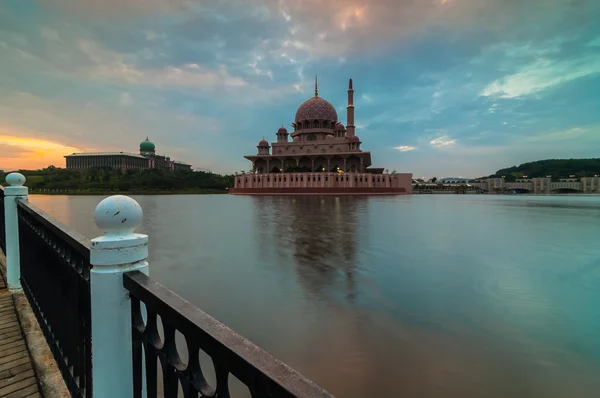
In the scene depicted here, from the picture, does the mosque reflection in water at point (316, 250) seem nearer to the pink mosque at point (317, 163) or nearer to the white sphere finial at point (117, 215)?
the white sphere finial at point (117, 215)

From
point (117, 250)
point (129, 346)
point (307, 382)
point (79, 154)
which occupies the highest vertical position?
point (79, 154)

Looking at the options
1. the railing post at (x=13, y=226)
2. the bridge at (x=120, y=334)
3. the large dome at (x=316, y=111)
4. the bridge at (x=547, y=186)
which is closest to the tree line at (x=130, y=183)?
the large dome at (x=316, y=111)

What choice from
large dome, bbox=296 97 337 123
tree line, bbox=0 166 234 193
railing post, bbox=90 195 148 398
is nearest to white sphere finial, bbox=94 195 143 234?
railing post, bbox=90 195 148 398

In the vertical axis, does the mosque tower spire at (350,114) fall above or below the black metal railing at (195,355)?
above

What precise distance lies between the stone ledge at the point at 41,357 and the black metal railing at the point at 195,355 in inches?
38.4

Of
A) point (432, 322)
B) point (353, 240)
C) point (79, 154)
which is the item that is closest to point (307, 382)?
point (432, 322)

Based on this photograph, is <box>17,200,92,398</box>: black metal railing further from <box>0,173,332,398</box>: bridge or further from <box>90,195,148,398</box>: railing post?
<box>90,195,148,398</box>: railing post

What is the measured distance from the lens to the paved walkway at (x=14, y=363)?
1.82 m

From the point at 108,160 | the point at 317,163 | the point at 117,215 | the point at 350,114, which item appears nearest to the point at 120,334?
the point at 117,215

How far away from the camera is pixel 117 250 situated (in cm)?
114

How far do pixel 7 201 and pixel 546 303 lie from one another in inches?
243

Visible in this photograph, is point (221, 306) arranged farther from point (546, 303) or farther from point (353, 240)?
point (353, 240)

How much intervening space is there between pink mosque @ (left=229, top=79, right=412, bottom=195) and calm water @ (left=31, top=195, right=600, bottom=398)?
2956 cm

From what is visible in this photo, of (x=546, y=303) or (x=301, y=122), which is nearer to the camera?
(x=546, y=303)
